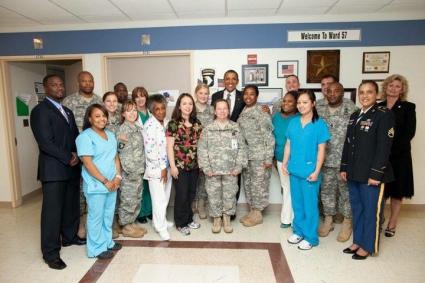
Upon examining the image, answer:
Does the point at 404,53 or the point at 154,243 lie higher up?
the point at 404,53

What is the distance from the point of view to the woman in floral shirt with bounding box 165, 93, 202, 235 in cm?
309

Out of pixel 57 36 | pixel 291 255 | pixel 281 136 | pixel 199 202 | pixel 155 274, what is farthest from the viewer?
pixel 57 36

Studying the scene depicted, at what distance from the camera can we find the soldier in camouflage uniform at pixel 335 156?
307cm

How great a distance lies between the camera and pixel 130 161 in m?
2.94

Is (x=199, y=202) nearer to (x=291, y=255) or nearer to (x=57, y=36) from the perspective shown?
(x=291, y=255)

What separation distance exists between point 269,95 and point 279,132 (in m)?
0.78

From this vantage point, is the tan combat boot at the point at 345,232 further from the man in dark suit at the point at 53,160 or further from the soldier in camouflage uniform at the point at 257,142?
the man in dark suit at the point at 53,160

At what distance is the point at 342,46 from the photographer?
3.88m

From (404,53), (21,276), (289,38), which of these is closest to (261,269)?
(21,276)

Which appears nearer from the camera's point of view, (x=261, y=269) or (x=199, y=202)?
(x=261, y=269)

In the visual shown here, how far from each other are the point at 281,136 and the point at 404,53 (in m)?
2.11

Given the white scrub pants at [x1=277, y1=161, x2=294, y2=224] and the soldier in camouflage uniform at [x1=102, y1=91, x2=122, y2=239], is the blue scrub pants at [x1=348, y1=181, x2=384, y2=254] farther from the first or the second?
the soldier in camouflage uniform at [x1=102, y1=91, x2=122, y2=239]

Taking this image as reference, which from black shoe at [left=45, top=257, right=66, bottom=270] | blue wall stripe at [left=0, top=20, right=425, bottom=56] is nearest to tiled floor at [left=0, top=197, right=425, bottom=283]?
black shoe at [left=45, top=257, right=66, bottom=270]

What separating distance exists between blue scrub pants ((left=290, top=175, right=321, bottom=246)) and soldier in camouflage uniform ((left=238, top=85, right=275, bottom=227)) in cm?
43
